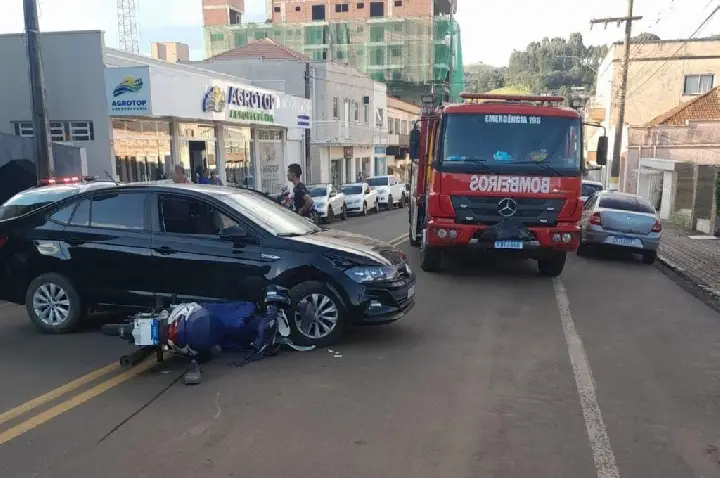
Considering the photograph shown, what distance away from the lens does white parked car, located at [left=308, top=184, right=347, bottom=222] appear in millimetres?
21953

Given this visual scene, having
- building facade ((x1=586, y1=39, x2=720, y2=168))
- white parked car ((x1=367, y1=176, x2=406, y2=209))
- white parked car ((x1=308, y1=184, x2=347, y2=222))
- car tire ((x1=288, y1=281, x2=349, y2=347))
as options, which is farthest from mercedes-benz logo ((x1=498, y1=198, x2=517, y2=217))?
building facade ((x1=586, y1=39, x2=720, y2=168))

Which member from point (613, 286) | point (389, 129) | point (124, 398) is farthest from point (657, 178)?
point (389, 129)

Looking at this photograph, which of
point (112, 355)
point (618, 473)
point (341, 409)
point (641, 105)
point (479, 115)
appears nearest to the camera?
point (618, 473)

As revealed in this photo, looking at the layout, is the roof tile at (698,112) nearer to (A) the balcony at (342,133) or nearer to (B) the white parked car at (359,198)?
(B) the white parked car at (359,198)

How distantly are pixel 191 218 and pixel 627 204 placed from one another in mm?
10898

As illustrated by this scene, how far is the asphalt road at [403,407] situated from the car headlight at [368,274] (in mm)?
719

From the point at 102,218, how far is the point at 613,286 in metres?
8.01

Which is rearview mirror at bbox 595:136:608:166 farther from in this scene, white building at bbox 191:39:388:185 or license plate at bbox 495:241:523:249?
white building at bbox 191:39:388:185

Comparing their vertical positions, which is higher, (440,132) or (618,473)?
(440,132)

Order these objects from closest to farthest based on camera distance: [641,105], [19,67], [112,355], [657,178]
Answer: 1. [112,355]
2. [19,67]
3. [657,178]
4. [641,105]

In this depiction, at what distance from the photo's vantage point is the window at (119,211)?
6.90 metres

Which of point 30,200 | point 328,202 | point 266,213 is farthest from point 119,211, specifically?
point 328,202

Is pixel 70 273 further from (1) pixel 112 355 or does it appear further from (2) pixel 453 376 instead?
(2) pixel 453 376

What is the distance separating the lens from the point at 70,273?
6977 millimetres
